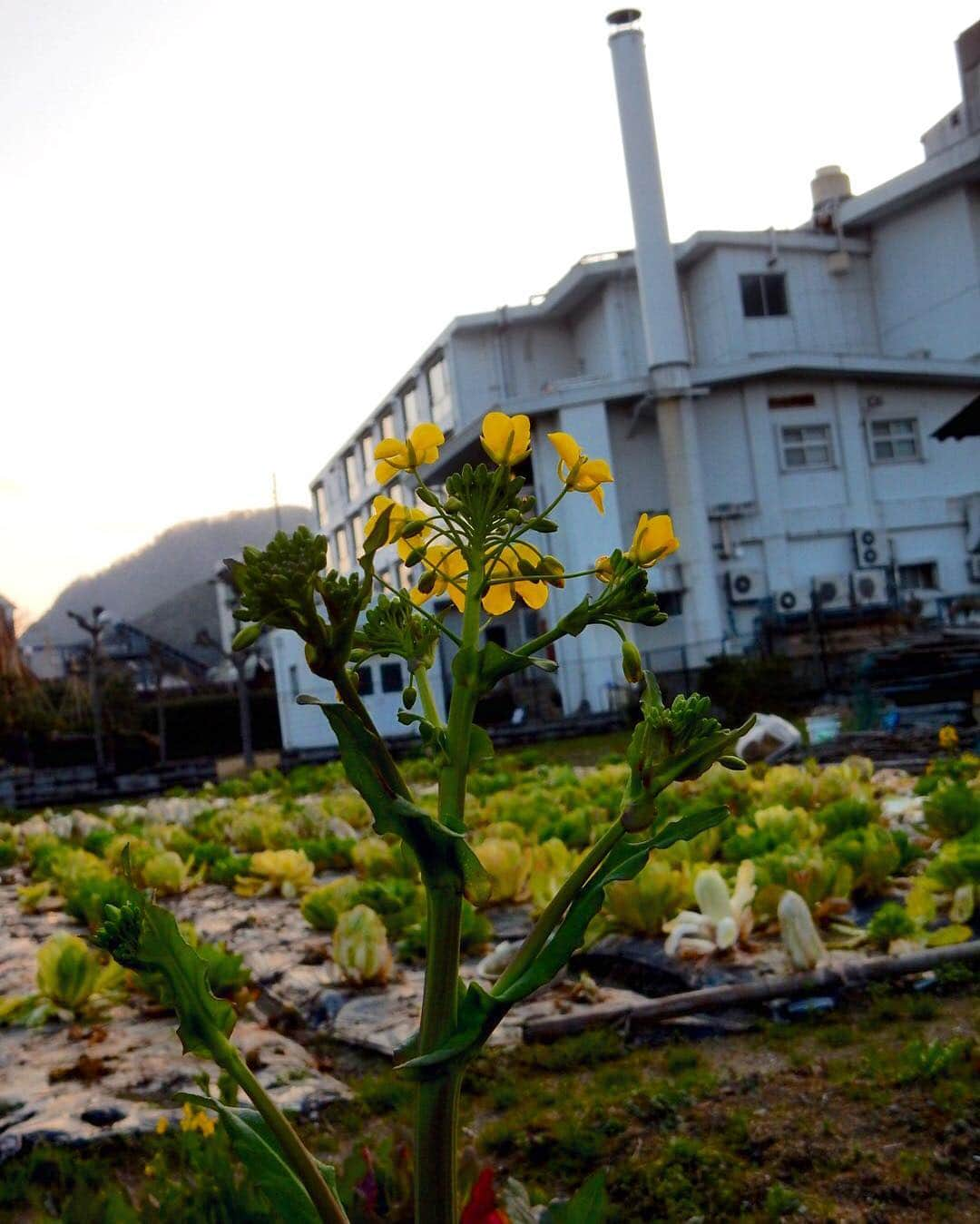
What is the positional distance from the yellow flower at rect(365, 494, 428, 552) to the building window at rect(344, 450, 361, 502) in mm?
41265

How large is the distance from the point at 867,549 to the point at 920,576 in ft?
6.60

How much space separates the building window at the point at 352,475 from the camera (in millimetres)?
42969

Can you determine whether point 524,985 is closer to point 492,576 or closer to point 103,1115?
point 492,576

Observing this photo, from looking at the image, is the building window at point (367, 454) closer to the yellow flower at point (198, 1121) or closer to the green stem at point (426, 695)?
the yellow flower at point (198, 1121)

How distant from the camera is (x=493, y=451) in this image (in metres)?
1.36

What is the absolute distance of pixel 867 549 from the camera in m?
27.6

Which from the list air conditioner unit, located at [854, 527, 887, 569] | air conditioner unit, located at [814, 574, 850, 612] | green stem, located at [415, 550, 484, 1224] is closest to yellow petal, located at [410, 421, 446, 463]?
green stem, located at [415, 550, 484, 1224]

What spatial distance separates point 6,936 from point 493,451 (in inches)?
206

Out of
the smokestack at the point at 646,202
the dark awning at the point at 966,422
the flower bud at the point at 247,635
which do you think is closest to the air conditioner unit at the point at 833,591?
the smokestack at the point at 646,202

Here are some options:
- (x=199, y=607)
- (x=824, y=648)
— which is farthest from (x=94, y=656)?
(x=199, y=607)

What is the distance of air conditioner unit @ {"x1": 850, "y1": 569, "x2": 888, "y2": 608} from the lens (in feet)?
87.2

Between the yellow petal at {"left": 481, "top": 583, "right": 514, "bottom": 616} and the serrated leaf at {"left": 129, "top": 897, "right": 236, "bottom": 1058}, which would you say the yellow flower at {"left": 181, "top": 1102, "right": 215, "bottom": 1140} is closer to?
the serrated leaf at {"left": 129, "top": 897, "right": 236, "bottom": 1058}

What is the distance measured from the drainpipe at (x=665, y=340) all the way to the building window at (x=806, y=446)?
8.56 ft

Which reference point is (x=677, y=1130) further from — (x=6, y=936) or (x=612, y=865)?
(x=6, y=936)
